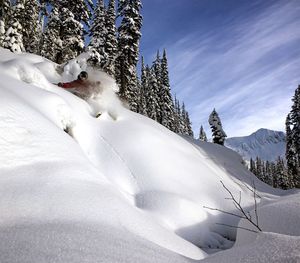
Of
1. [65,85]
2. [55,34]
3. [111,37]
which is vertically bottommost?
[65,85]

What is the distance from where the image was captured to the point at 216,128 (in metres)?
36.1

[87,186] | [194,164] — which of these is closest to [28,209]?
[87,186]

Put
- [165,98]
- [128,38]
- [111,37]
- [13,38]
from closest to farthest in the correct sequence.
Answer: [13,38] < [128,38] < [111,37] < [165,98]

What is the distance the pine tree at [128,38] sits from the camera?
29.7 metres

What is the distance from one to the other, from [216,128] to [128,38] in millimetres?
16140

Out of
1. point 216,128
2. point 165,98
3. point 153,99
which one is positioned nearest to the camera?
point 216,128

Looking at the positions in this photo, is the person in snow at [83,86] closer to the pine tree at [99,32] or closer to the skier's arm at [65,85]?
the skier's arm at [65,85]

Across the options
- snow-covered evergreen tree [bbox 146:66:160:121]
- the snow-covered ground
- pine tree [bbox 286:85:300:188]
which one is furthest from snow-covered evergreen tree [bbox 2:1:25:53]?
pine tree [bbox 286:85:300:188]

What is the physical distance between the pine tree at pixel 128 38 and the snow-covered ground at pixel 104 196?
20.8 m

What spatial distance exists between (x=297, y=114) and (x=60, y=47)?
3594 centimetres

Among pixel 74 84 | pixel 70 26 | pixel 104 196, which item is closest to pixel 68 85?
pixel 74 84

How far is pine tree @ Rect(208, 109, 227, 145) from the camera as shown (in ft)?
117

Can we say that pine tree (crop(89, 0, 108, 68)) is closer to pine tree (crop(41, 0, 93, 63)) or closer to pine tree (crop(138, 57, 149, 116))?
pine tree (crop(41, 0, 93, 63))

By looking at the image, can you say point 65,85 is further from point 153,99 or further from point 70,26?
point 153,99
